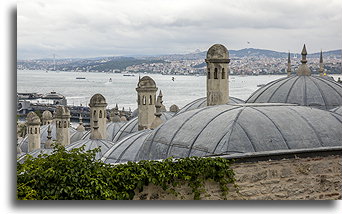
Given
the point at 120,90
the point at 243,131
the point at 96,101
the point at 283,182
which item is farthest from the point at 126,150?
the point at 120,90

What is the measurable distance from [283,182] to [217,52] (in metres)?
7.13

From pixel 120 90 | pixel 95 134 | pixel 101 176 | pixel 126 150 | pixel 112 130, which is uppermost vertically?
pixel 101 176

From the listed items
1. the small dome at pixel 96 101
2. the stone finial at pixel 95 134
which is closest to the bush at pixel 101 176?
the stone finial at pixel 95 134

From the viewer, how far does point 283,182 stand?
8.16 m

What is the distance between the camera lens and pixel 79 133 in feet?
103

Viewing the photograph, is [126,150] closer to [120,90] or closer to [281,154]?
[281,154]

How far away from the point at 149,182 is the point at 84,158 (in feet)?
3.24

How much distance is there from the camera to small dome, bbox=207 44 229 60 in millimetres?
14627

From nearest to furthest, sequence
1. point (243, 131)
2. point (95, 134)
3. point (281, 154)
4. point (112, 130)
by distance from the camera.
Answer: point (281, 154) < point (243, 131) < point (95, 134) < point (112, 130)

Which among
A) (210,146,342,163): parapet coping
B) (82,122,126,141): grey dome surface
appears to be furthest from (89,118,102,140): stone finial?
(210,146,342,163): parapet coping

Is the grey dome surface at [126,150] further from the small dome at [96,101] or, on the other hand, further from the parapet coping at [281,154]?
the small dome at [96,101]

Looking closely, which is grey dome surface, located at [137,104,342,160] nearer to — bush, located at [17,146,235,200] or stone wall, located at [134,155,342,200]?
stone wall, located at [134,155,342,200]

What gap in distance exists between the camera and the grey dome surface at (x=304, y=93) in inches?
665

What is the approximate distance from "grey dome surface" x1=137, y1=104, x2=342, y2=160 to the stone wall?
0.86 meters
